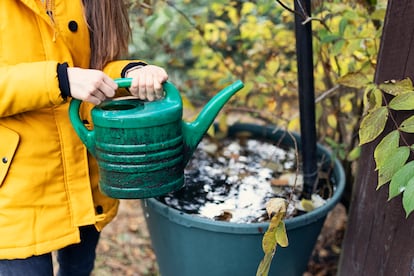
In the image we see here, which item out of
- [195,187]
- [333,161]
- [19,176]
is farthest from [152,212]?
[333,161]

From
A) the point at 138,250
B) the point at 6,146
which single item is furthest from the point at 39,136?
the point at 138,250

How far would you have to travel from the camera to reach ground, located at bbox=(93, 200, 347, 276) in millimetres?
2234

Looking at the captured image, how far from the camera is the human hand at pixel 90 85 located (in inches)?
41.5

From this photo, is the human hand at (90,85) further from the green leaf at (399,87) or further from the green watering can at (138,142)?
the green leaf at (399,87)

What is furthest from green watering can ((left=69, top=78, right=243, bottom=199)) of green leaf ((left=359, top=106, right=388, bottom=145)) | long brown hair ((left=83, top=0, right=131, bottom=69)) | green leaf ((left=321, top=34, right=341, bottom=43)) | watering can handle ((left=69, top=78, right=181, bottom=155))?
green leaf ((left=321, top=34, right=341, bottom=43))

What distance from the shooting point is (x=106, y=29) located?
129cm

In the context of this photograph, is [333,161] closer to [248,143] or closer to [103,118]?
[248,143]

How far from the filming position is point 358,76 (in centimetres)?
127

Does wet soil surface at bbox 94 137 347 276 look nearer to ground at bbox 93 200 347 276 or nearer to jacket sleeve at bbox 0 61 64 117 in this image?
ground at bbox 93 200 347 276

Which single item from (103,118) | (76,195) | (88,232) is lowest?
(88,232)

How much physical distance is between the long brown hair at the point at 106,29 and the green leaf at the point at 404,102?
0.72 metres

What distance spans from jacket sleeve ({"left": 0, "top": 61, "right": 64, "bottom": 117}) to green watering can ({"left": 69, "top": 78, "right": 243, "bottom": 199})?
0.24ft

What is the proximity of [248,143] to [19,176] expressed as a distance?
1086 mm

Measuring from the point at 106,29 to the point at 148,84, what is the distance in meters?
0.27
